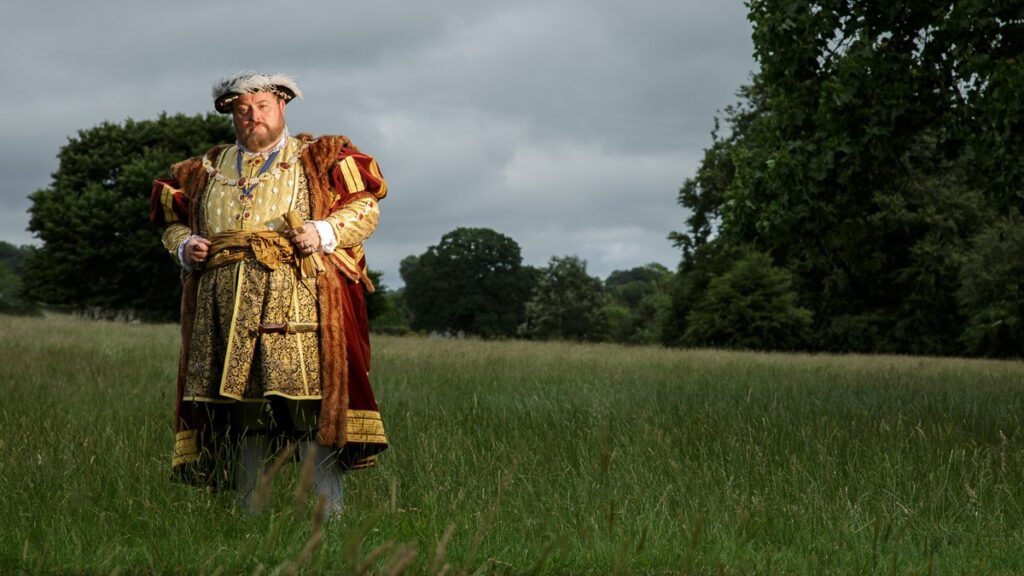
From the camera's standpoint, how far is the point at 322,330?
455cm

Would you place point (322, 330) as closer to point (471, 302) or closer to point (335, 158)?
point (335, 158)

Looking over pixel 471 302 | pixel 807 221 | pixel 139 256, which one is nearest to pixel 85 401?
pixel 807 221

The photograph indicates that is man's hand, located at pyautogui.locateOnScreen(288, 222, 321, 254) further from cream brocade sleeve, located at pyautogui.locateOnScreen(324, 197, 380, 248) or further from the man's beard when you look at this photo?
the man's beard

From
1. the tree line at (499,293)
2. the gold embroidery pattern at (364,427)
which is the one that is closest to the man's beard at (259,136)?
the gold embroidery pattern at (364,427)

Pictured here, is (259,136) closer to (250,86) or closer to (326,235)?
(250,86)

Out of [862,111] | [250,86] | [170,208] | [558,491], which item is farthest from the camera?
[862,111]

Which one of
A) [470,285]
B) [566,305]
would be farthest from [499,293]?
[566,305]

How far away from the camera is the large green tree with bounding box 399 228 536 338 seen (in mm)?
77000

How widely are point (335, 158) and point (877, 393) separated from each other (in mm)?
8416

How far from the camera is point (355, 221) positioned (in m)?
4.73

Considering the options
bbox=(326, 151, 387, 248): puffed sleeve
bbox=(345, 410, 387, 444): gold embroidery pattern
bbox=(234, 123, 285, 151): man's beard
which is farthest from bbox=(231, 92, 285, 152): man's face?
bbox=(345, 410, 387, 444): gold embroidery pattern

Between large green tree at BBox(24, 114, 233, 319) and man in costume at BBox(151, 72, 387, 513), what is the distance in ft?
101

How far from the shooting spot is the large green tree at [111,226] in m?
35.3

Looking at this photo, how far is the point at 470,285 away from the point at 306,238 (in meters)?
73.9
